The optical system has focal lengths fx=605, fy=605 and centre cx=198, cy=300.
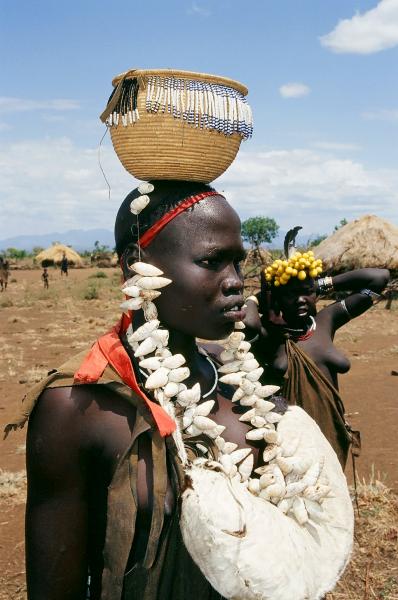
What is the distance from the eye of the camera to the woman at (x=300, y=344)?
3.24 meters

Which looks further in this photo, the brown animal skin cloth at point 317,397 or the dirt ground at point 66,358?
the dirt ground at point 66,358

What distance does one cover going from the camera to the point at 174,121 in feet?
4.85

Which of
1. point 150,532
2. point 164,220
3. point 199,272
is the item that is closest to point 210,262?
point 199,272

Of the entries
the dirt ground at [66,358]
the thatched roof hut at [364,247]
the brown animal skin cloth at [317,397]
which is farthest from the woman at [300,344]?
the thatched roof hut at [364,247]

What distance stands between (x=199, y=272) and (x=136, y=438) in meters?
0.42

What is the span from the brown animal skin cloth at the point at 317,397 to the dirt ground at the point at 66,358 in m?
1.49

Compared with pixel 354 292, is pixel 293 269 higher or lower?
higher

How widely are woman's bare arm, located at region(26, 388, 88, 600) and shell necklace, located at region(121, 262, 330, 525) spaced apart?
8.8 inches

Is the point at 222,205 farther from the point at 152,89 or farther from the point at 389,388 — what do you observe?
the point at 389,388

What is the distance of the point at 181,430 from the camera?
1524mm

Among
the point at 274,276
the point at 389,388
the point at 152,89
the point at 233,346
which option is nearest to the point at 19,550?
the point at 274,276

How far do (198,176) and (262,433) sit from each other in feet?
2.29

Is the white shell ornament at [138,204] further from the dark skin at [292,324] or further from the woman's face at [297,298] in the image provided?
the woman's face at [297,298]

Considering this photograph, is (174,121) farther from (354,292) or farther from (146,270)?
(354,292)
